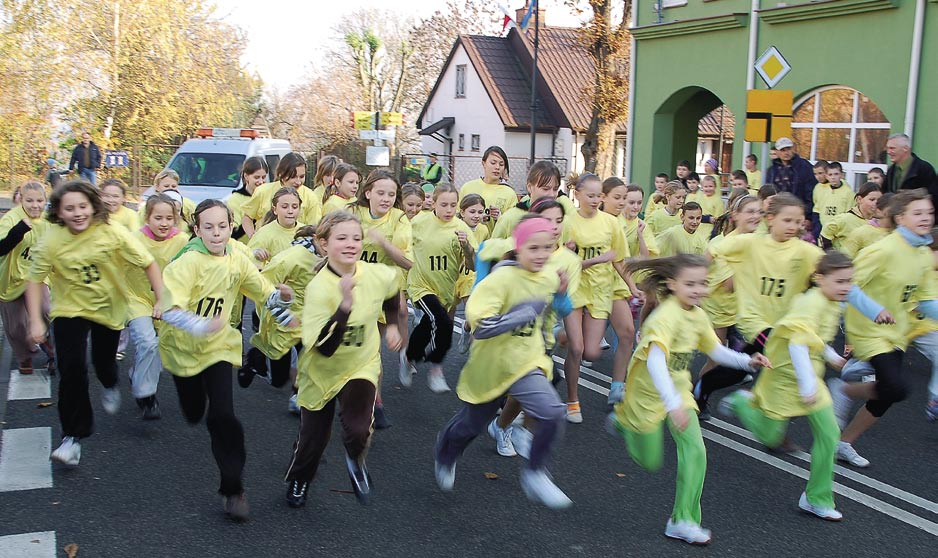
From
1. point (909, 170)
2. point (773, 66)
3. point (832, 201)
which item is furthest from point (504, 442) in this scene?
point (832, 201)

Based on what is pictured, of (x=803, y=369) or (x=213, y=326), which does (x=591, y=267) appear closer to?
(x=803, y=369)

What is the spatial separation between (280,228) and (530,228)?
302cm

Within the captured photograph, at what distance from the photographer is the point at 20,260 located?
7.80 m

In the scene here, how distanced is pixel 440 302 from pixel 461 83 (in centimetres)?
4125

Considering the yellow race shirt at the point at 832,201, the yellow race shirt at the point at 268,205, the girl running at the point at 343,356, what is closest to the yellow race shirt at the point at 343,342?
the girl running at the point at 343,356

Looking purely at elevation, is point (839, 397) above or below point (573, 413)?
above

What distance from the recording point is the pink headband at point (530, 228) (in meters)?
4.84

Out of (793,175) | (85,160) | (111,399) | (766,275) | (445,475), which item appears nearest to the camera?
(445,475)

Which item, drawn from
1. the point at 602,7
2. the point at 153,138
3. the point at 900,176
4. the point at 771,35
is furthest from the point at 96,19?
the point at 900,176

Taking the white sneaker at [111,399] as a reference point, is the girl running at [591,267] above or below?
above

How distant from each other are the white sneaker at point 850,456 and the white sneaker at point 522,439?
208 cm

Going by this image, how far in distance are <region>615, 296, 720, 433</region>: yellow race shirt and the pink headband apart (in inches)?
28.1

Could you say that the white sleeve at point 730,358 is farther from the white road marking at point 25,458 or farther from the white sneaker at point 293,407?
the white road marking at point 25,458

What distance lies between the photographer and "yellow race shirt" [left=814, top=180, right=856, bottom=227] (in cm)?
1313
